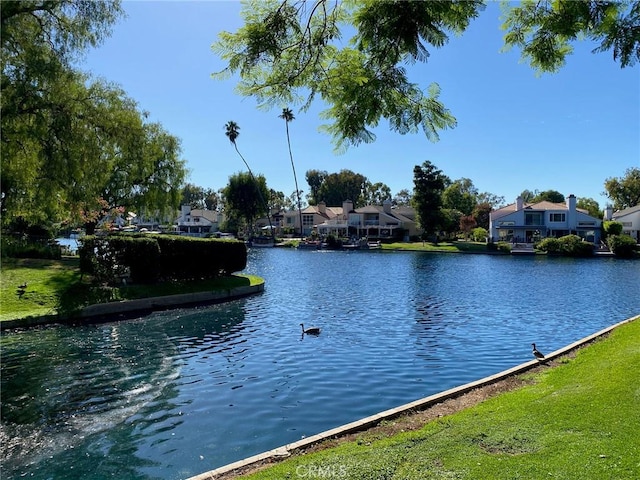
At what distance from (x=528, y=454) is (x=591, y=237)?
263 feet

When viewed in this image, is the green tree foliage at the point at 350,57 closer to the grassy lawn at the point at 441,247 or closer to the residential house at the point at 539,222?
the grassy lawn at the point at 441,247

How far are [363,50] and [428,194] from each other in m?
74.9

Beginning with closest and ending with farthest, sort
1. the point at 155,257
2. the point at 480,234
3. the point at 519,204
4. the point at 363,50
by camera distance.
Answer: the point at 363,50 → the point at 155,257 → the point at 519,204 → the point at 480,234

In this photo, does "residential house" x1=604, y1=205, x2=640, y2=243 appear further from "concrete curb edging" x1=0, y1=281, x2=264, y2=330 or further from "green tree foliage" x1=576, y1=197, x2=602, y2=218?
"concrete curb edging" x1=0, y1=281, x2=264, y2=330

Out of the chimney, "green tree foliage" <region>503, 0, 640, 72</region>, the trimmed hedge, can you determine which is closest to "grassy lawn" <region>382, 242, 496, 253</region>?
the chimney

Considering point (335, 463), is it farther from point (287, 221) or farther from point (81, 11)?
point (287, 221)

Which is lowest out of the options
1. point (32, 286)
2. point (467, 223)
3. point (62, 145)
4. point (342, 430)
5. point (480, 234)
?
point (342, 430)

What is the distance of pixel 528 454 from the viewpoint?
5.95 m

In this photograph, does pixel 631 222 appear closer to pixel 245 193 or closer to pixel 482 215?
pixel 482 215

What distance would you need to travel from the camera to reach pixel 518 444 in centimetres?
634

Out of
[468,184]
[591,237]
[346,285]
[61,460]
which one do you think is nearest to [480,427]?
[61,460]

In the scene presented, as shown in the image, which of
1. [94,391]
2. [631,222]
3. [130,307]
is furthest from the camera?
[631,222]

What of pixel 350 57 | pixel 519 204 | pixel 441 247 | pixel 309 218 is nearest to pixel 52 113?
pixel 350 57

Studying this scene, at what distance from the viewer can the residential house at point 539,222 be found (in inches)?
2997
